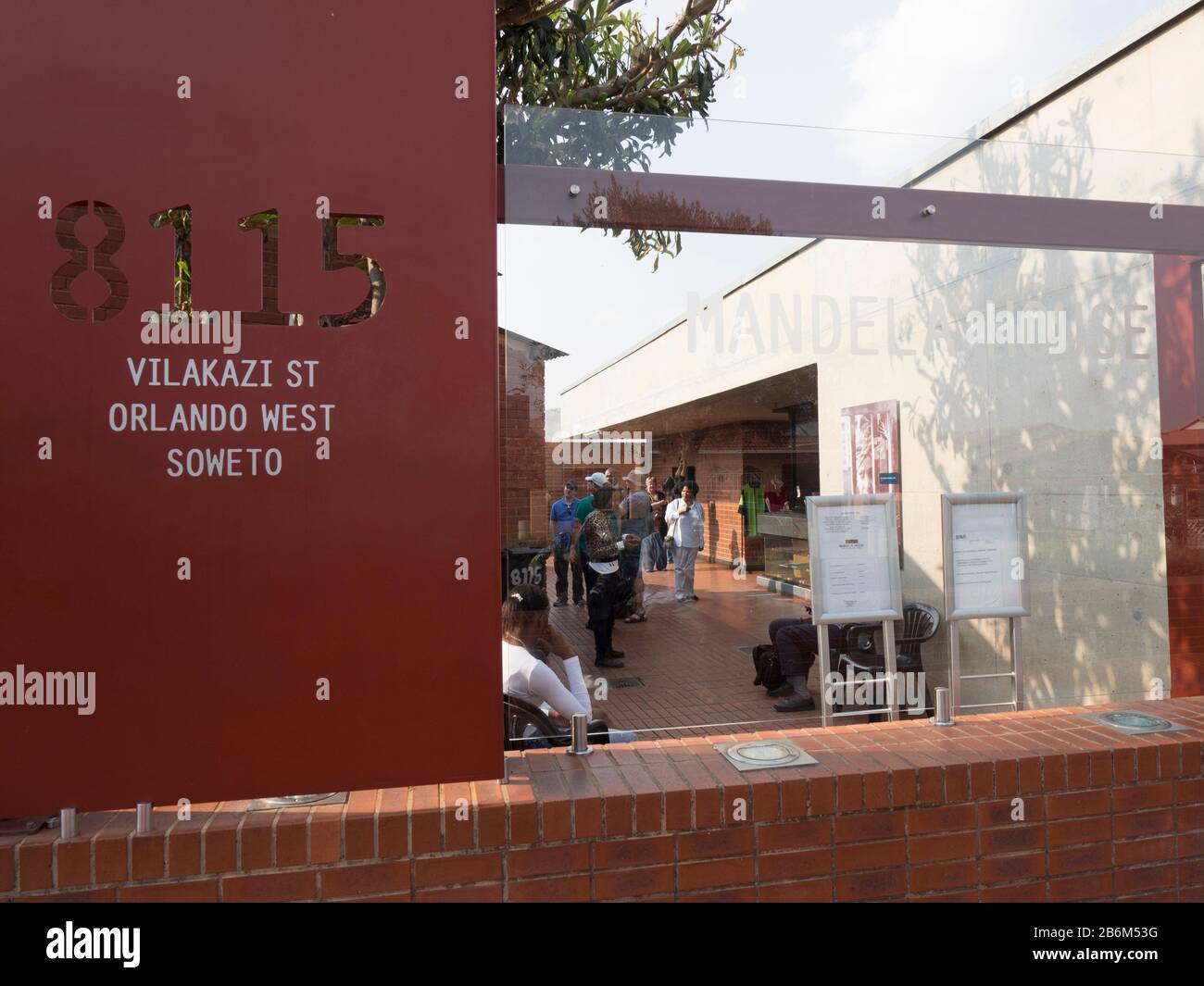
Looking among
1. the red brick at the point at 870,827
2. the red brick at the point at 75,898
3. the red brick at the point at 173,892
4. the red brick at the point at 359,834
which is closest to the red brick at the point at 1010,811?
the red brick at the point at 870,827

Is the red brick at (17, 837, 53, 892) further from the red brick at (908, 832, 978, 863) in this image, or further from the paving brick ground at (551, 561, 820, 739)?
the red brick at (908, 832, 978, 863)

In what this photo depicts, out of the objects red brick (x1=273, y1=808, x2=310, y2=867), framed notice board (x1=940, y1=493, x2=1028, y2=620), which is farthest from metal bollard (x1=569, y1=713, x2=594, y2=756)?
framed notice board (x1=940, y1=493, x2=1028, y2=620)

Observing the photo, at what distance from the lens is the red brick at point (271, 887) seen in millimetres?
1813

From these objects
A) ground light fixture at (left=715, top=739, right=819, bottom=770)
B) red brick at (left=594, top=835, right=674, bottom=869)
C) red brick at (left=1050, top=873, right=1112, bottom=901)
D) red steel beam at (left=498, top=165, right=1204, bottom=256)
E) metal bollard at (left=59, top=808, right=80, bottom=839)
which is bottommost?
red brick at (left=1050, top=873, right=1112, bottom=901)

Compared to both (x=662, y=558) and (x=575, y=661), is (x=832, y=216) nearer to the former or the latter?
(x=662, y=558)

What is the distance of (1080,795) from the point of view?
229 centimetres

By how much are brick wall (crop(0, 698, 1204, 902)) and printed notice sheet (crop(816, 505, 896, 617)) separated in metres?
1.00

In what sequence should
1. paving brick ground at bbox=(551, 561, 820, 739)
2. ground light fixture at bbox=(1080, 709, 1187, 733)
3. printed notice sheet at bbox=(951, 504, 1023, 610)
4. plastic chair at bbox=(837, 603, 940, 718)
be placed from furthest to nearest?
1. printed notice sheet at bbox=(951, 504, 1023, 610)
2. plastic chair at bbox=(837, 603, 940, 718)
3. paving brick ground at bbox=(551, 561, 820, 739)
4. ground light fixture at bbox=(1080, 709, 1187, 733)

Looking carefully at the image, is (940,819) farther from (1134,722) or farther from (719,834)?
(1134,722)

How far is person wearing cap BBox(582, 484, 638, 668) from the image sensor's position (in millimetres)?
2973

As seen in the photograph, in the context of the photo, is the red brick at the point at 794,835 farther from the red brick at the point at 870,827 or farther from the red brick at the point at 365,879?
the red brick at the point at 365,879

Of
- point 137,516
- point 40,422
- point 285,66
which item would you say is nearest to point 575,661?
point 137,516

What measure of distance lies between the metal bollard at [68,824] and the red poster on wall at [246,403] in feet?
0.13
